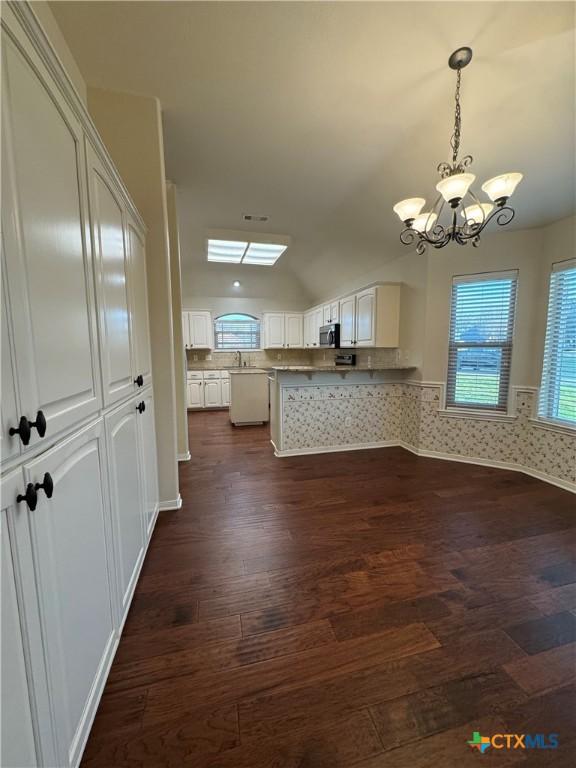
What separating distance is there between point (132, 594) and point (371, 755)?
48.5 inches

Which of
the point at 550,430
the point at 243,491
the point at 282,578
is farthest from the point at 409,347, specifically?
the point at 282,578

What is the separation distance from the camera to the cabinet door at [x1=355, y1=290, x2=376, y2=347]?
4047mm

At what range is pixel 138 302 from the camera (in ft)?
5.90

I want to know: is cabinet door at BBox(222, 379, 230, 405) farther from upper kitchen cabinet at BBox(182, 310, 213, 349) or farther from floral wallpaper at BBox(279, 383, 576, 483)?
floral wallpaper at BBox(279, 383, 576, 483)

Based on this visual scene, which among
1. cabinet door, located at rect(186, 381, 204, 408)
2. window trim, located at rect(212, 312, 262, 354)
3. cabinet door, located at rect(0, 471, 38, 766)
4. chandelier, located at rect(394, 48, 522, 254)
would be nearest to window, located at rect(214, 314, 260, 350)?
window trim, located at rect(212, 312, 262, 354)

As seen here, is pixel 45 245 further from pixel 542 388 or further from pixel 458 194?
A: pixel 542 388

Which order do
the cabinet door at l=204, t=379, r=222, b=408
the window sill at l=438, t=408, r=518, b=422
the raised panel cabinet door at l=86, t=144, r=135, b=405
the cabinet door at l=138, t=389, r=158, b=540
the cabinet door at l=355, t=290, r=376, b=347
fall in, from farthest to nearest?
the cabinet door at l=204, t=379, r=222, b=408 < the cabinet door at l=355, t=290, r=376, b=347 < the window sill at l=438, t=408, r=518, b=422 < the cabinet door at l=138, t=389, r=158, b=540 < the raised panel cabinet door at l=86, t=144, r=135, b=405

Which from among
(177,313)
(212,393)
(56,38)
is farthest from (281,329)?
(56,38)

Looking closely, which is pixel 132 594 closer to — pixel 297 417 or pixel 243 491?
pixel 243 491

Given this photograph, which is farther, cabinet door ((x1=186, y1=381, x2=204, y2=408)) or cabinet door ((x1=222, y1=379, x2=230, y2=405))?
A: cabinet door ((x1=222, y1=379, x2=230, y2=405))

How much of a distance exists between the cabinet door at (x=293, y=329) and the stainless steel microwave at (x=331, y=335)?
4.99 ft

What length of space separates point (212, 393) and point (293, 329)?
7.86 ft

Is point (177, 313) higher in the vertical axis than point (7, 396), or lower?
higher

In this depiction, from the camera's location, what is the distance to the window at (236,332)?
6910 millimetres
